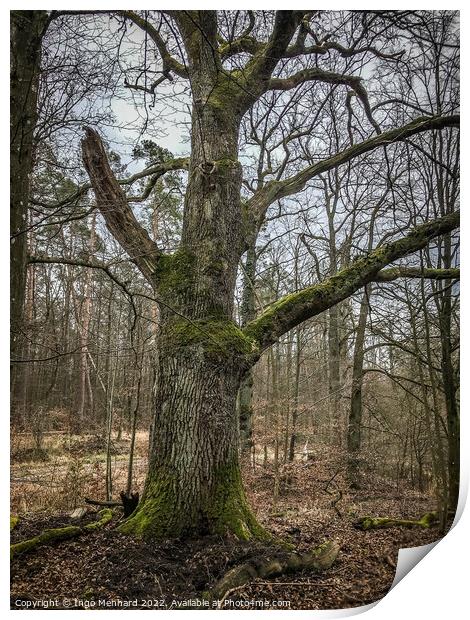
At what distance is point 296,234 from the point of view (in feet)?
20.4

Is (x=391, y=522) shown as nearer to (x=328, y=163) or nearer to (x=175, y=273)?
(x=175, y=273)

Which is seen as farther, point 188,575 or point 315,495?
point 315,495

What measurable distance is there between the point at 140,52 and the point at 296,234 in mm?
3612

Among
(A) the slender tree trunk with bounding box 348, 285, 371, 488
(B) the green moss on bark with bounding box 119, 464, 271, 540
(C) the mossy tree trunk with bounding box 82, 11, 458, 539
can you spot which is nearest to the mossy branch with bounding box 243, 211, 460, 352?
(C) the mossy tree trunk with bounding box 82, 11, 458, 539

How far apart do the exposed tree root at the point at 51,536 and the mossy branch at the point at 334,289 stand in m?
1.80

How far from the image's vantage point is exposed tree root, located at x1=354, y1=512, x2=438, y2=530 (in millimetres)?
3098

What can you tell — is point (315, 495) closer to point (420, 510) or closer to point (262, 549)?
point (420, 510)

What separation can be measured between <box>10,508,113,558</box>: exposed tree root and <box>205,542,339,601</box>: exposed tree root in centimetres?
→ 101

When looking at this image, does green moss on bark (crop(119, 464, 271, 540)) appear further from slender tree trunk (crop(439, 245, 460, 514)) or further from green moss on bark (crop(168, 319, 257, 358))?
slender tree trunk (crop(439, 245, 460, 514))

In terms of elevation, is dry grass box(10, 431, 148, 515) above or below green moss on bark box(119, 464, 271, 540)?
below

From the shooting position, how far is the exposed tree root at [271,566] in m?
2.33

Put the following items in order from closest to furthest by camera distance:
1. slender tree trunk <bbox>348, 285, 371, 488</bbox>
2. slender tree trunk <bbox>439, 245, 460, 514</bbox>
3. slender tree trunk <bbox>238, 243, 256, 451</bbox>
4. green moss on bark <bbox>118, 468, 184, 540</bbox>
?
green moss on bark <bbox>118, 468, 184, 540</bbox>, slender tree trunk <bbox>439, 245, 460, 514</bbox>, slender tree trunk <bbox>348, 285, 371, 488</bbox>, slender tree trunk <bbox>238, 243, 256, 451</bbox>
